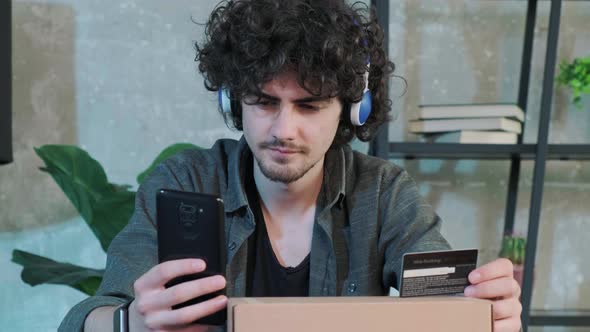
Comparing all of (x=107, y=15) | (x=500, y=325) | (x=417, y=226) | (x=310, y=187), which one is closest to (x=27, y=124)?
(x=107, y=15)

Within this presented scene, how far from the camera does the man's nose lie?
1.00 metres

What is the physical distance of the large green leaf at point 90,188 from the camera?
1.58 m

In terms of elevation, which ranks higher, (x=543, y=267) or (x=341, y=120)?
(x=341, y=120)

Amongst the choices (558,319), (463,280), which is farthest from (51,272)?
(558,319)

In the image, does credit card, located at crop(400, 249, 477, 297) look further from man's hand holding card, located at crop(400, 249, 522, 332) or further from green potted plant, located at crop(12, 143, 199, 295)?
green potted plant, located at crop(12, 143, 199, 295)

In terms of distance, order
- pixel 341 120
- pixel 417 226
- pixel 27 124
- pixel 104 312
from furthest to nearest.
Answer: pixel 27 124, pixel 341 120, pixel 417 226, pixel 104 312

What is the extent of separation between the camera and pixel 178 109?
2107 mm

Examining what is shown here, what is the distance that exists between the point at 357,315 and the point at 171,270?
8.0 inches

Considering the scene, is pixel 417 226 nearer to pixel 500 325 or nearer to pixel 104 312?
pixel 500 325

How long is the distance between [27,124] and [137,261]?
1.23 m

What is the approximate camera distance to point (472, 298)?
2.48 feet

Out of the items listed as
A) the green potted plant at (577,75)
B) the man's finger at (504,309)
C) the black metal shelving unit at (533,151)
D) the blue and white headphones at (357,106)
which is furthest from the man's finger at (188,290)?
the green potted plant at (577,75)

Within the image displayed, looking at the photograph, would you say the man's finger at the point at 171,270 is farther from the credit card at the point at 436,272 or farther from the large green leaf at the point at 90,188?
A: the large green leaf at the point at 90,188

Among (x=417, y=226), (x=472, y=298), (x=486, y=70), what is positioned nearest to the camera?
(x=472, y=298)
